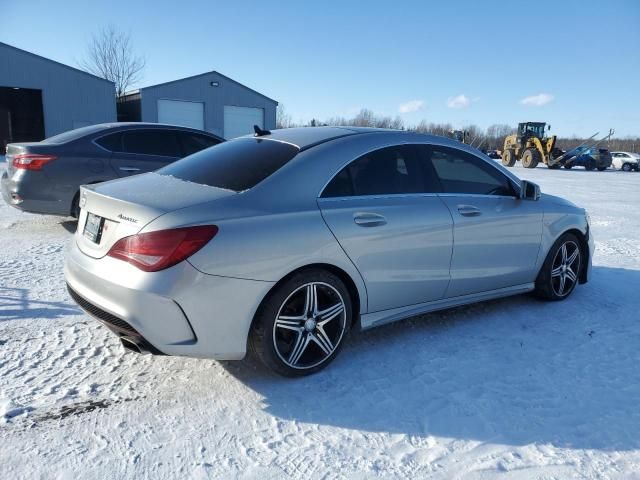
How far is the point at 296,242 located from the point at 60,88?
2983 cm

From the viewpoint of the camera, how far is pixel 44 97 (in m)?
27.1

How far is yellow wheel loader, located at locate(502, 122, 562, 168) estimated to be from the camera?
3138cm

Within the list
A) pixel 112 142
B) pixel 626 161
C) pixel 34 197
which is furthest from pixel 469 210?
pixel 626 161

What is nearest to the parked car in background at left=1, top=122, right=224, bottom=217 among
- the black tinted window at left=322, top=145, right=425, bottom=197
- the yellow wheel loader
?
the black tinted window at left=322, top=145, right=425, bottom=197

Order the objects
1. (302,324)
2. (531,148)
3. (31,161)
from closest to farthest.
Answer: (302,324), (31,161), (531,148)

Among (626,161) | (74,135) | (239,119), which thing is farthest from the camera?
(626,161)

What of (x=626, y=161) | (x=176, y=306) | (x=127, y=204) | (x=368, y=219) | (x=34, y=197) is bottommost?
(x=176, y=306)

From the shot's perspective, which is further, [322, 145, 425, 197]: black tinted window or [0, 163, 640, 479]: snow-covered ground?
[322, 145, 425, 197]: black tinted window

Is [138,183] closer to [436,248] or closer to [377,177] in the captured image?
[377,177]

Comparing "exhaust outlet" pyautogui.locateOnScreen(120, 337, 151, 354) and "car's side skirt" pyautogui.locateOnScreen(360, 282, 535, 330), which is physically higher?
"exhaust outlet" pyautogui.locateOnScreen(120, 337, 151, 354)

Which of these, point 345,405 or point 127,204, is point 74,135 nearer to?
point 127,204

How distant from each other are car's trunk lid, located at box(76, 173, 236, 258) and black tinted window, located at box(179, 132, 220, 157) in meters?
4.06

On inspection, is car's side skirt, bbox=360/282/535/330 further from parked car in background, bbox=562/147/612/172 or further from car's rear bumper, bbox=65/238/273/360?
parked car in background, bbox=562/147/612/172

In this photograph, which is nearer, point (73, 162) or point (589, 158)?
point (73, 162)
